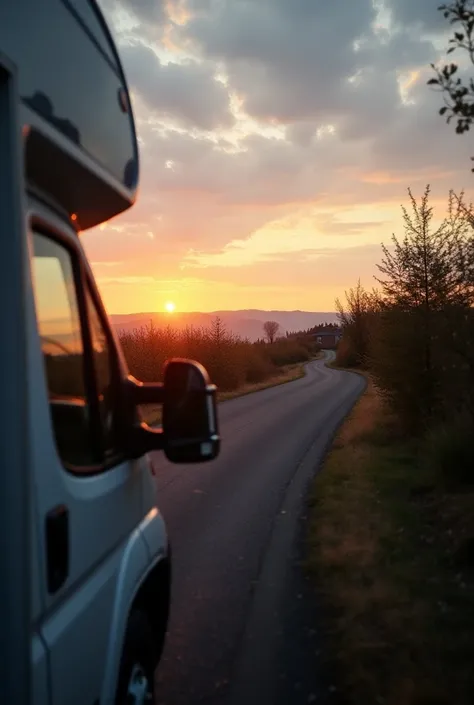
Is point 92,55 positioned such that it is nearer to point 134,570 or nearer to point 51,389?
point 51,389

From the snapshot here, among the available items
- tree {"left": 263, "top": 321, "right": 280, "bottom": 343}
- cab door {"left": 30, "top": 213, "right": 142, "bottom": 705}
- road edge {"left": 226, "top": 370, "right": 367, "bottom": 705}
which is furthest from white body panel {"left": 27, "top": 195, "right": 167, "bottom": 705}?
tree {"left": 263, "top": 321, "right": 280, "bottom": 343}

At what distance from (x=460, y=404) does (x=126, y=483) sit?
29.2 ft

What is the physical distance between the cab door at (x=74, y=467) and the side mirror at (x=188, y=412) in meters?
0.25

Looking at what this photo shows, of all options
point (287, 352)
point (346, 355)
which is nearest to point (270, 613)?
point (346, 355)

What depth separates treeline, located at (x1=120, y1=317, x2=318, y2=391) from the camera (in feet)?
96.6

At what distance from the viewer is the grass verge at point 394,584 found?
428 cm

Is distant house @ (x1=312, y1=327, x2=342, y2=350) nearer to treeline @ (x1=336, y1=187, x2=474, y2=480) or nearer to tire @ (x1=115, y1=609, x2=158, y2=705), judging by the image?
treeline @ (x1=336, y1=187, x2=474, y2=480)

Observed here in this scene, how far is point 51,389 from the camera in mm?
2139

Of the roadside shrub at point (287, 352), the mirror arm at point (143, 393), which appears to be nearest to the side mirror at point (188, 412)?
the mirror arm at point (143, 393)

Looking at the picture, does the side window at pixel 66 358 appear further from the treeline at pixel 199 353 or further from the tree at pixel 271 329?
the tree at pixel 271 329

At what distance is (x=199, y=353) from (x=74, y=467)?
109 ft

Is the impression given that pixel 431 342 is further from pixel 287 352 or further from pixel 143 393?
pixel 287 352

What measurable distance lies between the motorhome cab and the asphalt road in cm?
136

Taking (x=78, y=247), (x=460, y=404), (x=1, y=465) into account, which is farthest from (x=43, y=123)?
(x=460, y=404)
